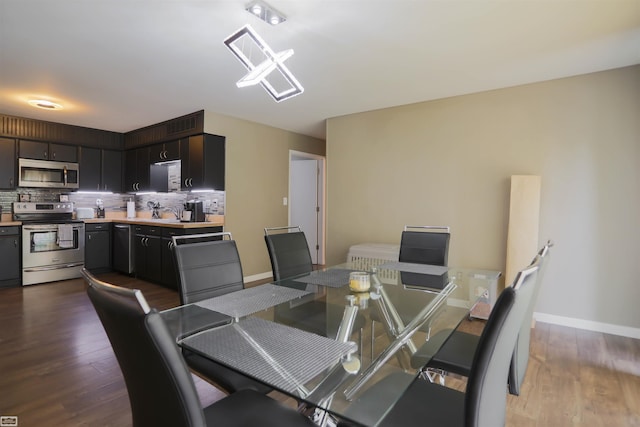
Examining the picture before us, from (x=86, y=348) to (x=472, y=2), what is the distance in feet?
12.3

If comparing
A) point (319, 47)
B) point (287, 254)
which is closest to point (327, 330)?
point (287, 254)

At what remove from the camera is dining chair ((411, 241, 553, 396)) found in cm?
126

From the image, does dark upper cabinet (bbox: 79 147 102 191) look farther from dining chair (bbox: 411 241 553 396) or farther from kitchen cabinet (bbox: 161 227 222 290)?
dining chair (bbox: 411 241 553 396)

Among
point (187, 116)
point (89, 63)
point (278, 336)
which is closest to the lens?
point (278, 336)

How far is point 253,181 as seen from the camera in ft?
16.7

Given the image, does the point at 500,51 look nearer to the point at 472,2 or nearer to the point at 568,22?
the point at 568,22

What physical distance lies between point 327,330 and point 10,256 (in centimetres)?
523

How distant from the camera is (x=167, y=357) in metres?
0.70

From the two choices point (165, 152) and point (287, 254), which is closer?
point (287, 254)

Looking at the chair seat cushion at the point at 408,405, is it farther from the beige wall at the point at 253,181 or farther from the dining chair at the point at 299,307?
the beige wall at the point at 253,181

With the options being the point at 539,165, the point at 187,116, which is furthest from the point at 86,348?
the point at 539,165

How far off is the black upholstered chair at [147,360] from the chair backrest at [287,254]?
1.51m

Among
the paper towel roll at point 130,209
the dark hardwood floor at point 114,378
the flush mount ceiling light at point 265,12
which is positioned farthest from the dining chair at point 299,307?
the paper towel roll at point 130,209

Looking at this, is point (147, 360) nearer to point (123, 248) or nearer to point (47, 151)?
point (123, 248)
